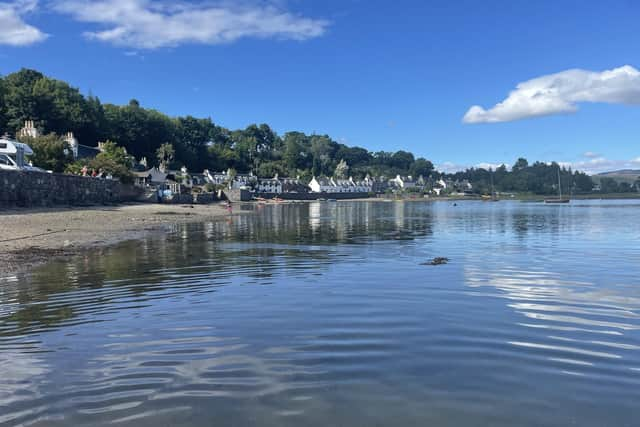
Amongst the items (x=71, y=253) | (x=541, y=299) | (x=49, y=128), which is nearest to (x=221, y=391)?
(x=541, y=299)

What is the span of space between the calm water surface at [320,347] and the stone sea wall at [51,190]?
74.8 ft

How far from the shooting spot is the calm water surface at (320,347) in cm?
525

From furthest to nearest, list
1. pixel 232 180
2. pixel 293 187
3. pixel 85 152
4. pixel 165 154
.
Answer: pixel 293 187
pixel 232 180
pixel 165 154
pixel 85 152

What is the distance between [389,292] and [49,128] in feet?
377

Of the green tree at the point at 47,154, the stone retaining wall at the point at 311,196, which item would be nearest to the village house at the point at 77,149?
the green tree at the point at 47,154

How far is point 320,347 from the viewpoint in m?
7.36

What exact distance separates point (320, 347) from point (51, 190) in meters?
40.3

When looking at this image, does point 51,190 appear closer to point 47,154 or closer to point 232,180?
point 47,154

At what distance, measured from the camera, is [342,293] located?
38.2ft

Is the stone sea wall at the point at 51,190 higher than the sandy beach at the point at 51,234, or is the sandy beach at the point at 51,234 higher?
the stone sea wall at the point at 51,190

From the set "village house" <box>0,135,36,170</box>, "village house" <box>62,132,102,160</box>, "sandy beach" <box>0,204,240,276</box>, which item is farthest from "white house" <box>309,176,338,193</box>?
"sandy beach" <box>0,204,240,276</box>

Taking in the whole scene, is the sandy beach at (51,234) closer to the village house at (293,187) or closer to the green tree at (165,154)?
the green tree at (165,154)

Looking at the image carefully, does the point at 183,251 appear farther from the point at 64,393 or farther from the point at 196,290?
the point at 64,393

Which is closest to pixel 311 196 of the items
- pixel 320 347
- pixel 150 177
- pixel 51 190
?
pixel 150 177
